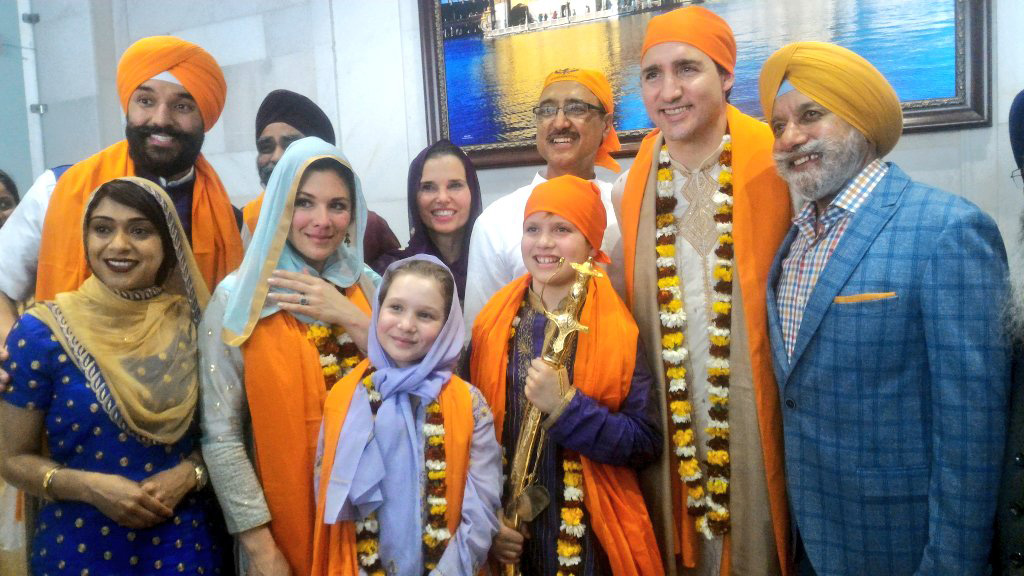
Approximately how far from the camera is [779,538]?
203 centimetres

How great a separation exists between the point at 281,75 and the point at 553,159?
2.37 m

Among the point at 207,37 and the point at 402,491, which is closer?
the point at 402,491

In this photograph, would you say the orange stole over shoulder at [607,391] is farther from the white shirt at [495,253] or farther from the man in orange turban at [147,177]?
the man in orange turban at [147,177]

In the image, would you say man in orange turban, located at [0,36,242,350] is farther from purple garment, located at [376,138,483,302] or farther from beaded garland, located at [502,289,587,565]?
beaded garland, located at [502,289,587,565]

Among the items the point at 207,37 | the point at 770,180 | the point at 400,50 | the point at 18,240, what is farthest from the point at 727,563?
the point at 207,37

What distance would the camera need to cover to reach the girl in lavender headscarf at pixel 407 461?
6.08 ft

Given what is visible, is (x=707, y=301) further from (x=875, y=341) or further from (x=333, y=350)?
(x=333, y=350)

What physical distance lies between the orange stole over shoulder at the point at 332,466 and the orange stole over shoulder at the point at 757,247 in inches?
28.1

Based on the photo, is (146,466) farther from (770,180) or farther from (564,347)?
(770,180)

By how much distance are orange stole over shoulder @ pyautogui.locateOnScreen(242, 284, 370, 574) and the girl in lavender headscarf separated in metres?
0.07

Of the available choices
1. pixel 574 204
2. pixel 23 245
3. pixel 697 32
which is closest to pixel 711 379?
pixel 574 204

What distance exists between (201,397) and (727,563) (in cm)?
162

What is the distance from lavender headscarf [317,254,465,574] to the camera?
1838mm

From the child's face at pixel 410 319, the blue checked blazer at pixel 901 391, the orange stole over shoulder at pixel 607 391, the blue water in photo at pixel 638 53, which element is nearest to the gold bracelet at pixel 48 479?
the child's face at pixel 410 319
